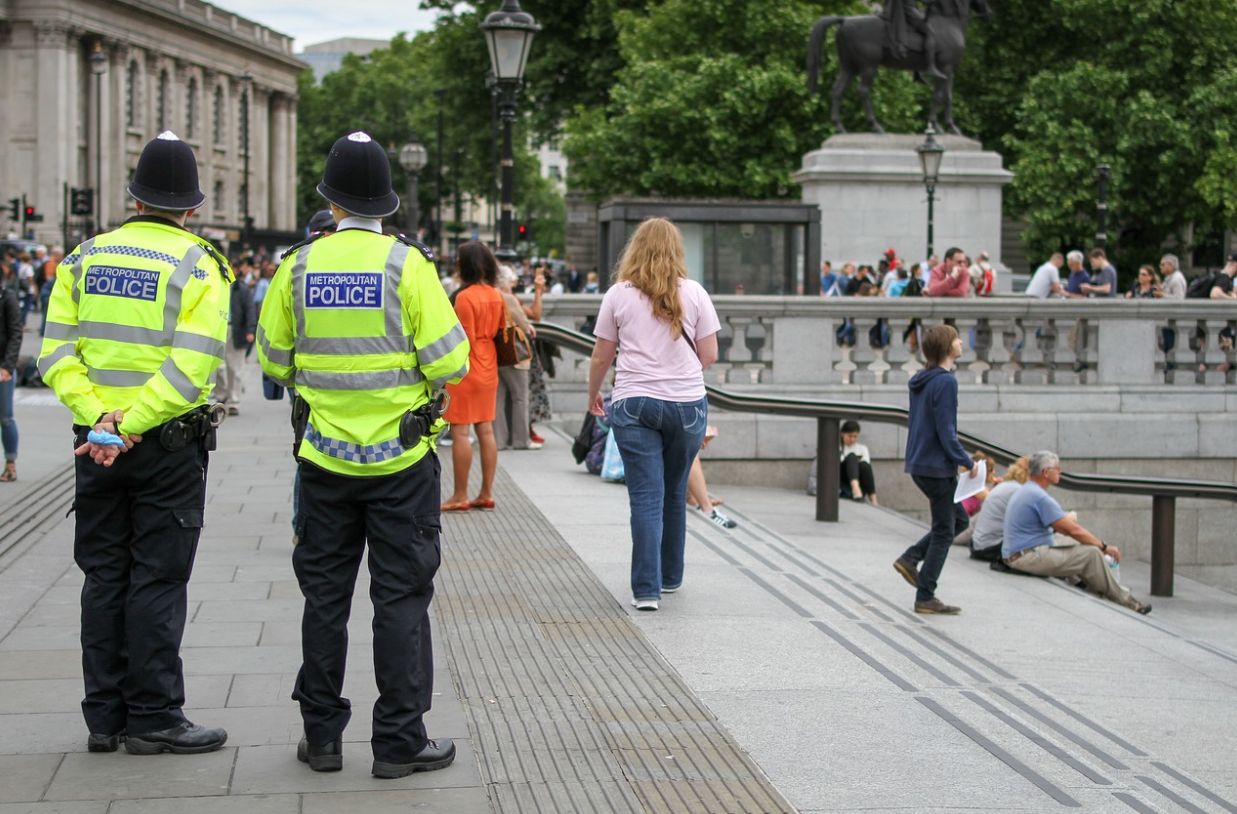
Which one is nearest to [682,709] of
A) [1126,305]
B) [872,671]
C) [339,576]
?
[872,671]

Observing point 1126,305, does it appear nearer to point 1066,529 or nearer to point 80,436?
point 1066,529

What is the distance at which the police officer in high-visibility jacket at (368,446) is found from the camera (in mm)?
5410

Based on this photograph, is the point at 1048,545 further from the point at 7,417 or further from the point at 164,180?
the point at 164,180

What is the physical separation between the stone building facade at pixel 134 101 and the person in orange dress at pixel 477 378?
62064 mm

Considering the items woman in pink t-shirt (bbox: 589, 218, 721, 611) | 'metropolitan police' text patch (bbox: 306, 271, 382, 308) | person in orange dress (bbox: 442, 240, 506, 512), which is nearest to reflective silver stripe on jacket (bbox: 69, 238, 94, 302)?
'metropolitan police' text patch (bbox: 306, 271, 382, 308)

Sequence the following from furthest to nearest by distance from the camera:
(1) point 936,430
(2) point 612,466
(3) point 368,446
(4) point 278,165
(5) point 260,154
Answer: (4) point 278,165, (5) point 260,154, (2) point 612,466, (1) point 936,430, (3) point 368,446

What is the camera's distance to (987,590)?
37.6 ft

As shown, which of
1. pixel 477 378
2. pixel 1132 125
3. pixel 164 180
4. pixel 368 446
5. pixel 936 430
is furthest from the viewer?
pixel 1132 125

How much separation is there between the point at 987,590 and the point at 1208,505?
6652mm

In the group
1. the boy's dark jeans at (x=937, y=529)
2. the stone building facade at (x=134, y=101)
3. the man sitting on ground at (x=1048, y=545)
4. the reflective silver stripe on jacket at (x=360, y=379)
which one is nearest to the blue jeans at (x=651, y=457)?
the boy's dark jeans at (x=937, y=529)

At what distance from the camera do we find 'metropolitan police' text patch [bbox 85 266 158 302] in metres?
5.59

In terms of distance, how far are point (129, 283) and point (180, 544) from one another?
2.70ft

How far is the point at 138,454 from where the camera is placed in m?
5.55

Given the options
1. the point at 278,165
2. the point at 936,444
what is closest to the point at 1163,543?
the point at 936,444
